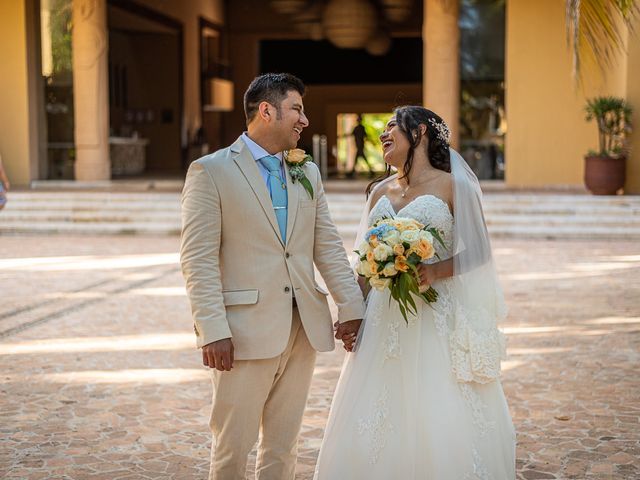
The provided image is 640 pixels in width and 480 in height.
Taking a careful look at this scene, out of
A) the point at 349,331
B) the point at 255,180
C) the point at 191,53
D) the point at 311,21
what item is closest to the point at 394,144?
the point at 255,180

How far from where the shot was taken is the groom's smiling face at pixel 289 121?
346 centimetres

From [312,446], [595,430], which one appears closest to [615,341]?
[595,430]

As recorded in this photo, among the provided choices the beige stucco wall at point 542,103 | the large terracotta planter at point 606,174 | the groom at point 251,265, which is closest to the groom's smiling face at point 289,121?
the groom at point 251,265

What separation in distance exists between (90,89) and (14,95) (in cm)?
180

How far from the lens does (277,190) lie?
3.57 metres

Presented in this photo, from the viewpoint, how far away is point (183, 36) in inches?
1097

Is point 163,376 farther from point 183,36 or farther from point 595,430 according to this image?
point 183,36

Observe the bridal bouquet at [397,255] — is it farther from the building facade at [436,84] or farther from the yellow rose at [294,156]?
the building facade at [436,84]

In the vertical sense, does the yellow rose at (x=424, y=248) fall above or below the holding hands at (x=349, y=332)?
above

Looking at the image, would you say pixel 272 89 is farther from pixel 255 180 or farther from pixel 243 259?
pixel 243 259

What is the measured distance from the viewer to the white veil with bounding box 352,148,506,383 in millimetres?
3719

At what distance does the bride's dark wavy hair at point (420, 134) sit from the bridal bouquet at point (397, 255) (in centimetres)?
38

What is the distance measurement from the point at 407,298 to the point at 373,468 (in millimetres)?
702

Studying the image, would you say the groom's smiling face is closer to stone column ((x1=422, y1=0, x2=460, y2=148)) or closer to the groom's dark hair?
the groom's dark hair
